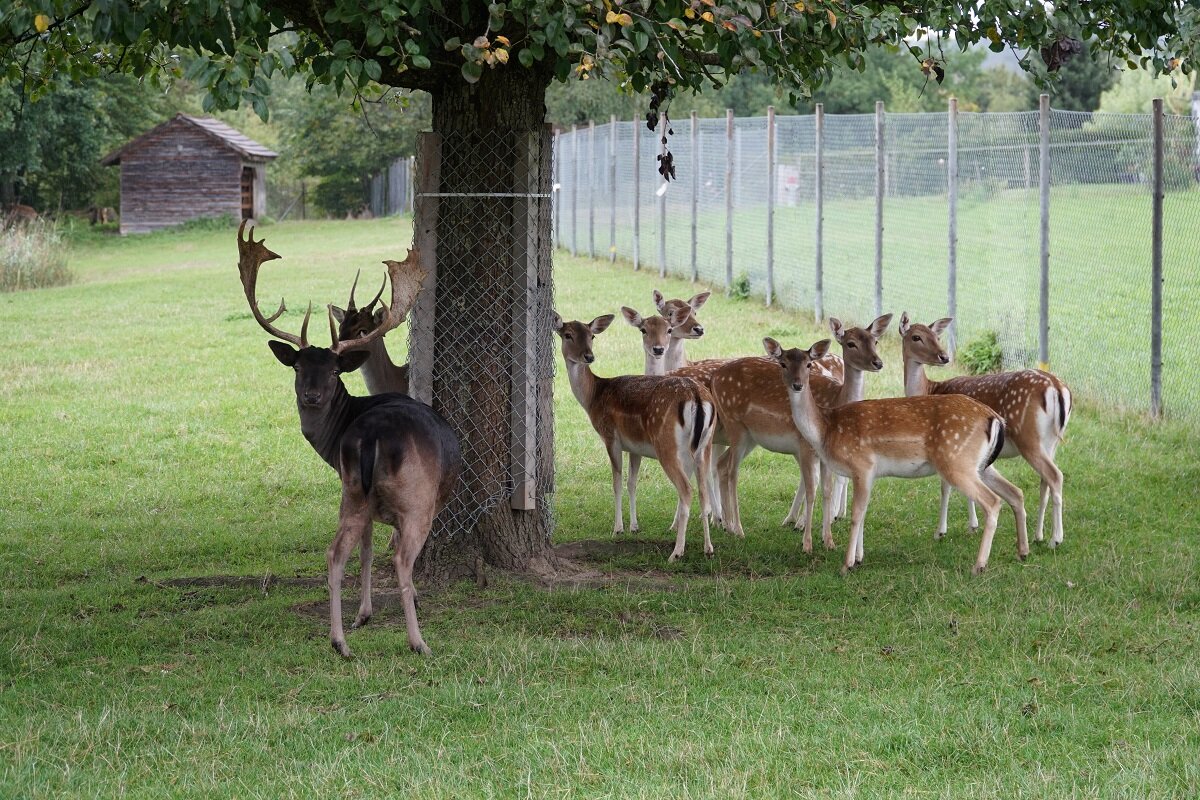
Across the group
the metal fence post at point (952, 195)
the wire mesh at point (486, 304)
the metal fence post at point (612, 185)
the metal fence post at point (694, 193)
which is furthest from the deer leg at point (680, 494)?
the metal fence post at point (612, 185)

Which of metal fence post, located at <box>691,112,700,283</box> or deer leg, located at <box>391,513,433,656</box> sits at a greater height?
metal fence post, located at <box>691,112,700,283</box>

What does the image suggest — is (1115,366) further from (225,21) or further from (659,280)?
(659,280)

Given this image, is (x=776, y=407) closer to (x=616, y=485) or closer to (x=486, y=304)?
(x=616, y=485)

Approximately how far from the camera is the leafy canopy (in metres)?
5.54

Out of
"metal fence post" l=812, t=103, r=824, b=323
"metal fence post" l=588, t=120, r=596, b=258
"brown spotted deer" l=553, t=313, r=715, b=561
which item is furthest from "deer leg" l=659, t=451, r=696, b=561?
"metal fence post" l=588, t=120, r=596, b=258

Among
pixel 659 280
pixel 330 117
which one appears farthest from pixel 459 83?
pixel 330 117

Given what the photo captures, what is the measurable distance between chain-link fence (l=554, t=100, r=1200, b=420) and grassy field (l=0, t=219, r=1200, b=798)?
201 centimetres

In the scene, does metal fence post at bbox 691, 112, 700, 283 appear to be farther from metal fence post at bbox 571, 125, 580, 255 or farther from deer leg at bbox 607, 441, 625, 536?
deer leg at bbox 607, 441, 625, 536

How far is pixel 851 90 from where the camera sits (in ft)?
182

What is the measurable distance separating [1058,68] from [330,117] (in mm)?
47907

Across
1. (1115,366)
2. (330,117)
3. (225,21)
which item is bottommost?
(1115,366)

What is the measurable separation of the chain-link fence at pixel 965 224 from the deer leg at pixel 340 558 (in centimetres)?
732

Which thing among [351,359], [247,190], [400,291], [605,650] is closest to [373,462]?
[351,359]

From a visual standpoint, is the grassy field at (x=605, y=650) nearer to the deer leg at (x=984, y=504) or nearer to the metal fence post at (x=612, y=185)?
the deer leg at (x=984, y=504)
